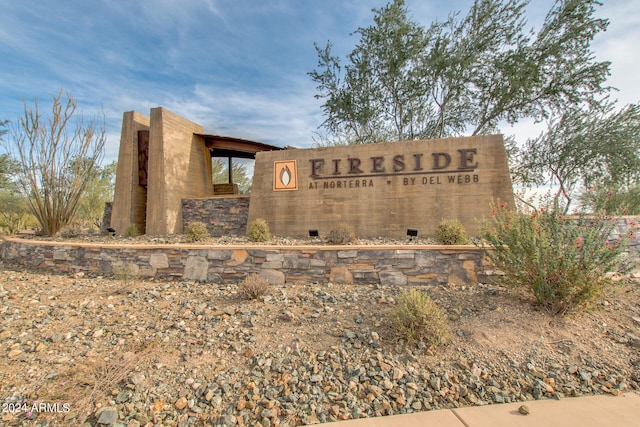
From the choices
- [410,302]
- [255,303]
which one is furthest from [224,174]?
[410,302]

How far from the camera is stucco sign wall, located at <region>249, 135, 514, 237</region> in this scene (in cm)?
881

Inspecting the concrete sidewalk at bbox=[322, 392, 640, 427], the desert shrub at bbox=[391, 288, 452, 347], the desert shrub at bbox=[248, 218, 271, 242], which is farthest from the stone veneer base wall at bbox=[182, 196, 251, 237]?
the concrete sidewalk at bbox=[322, 392, 640, 427]

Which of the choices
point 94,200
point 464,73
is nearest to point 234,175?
point 94,200

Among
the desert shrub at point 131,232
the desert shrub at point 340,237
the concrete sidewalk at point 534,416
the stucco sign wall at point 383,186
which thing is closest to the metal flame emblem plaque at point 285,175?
the stucco sign wall at point 383,186

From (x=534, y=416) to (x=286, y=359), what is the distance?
2.24 m

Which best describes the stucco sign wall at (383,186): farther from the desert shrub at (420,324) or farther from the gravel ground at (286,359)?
the desert shrub at (420,324)

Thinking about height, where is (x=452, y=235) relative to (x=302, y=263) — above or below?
above

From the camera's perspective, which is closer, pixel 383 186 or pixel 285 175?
pixel 383 186

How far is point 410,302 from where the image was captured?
3.54 metres

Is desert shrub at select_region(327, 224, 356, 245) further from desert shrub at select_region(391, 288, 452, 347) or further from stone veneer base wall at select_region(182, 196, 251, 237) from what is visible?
stone veneer base wall at select_region(182, 196, 251, 237)

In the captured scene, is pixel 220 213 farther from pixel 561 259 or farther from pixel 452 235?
pixel 561 259

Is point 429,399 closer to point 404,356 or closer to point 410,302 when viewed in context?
point 404,356

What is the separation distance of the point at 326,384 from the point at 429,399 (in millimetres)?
939

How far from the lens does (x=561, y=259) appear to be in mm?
3703
